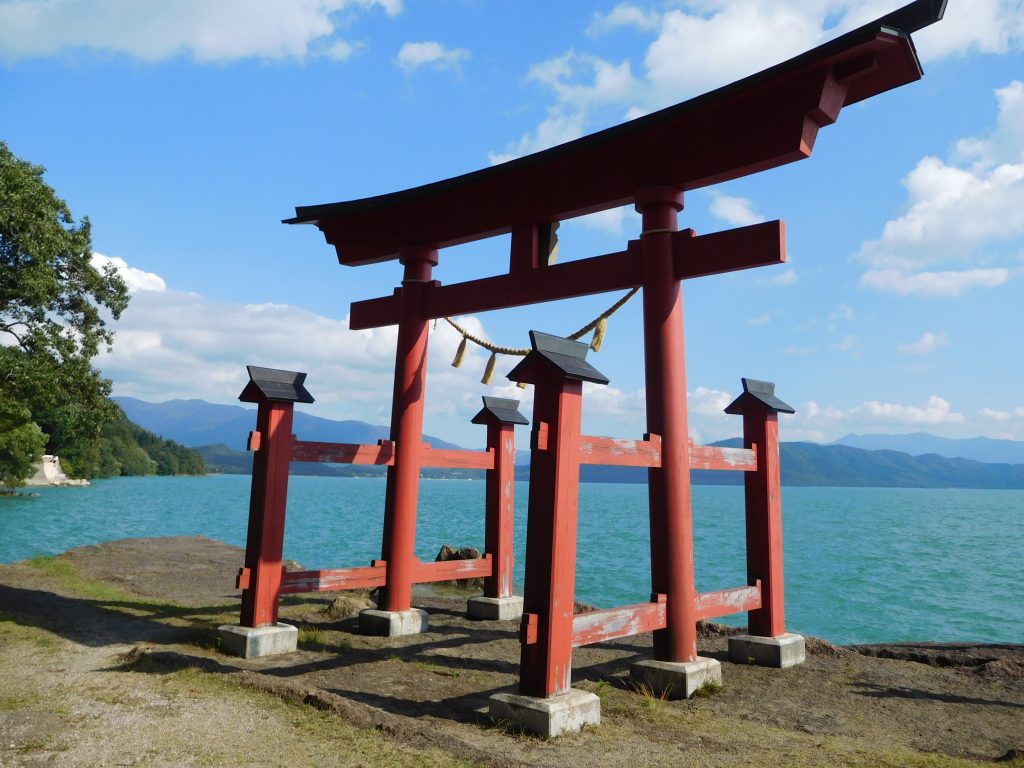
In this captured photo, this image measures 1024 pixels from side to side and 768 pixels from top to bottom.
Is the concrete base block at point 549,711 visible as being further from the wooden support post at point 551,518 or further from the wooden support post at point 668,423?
the wooden support post at point 668,423

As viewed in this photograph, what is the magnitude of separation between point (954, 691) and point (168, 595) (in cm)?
984

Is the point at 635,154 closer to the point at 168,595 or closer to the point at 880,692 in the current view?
the point at 880,692

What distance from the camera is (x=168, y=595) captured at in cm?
1032

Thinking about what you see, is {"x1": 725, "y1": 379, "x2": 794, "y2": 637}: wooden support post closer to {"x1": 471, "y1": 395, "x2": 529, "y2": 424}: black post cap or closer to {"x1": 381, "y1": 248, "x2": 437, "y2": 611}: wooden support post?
{"x1": 471, "y1": 395, "x2": 529, "y2": 424}: black post cap

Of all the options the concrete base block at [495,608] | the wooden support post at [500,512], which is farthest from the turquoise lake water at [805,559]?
the wooden support post at [500,512]

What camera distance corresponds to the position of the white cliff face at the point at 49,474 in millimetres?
66562

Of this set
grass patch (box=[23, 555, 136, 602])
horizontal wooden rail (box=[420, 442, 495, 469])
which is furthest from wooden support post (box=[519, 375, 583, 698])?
grass patch (box=[23, 555, 136, 602])

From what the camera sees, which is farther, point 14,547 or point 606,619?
point 14,547

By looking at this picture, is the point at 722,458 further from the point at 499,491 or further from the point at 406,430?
the point at 406,430

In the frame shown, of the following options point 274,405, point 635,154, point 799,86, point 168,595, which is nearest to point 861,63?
point 799,86

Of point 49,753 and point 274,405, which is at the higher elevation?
point 274,405

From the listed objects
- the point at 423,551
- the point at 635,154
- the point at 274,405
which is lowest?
the point at 423,551

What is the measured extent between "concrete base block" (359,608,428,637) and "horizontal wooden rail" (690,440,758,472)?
3696 mm

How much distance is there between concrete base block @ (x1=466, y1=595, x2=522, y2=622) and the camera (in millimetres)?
8883
